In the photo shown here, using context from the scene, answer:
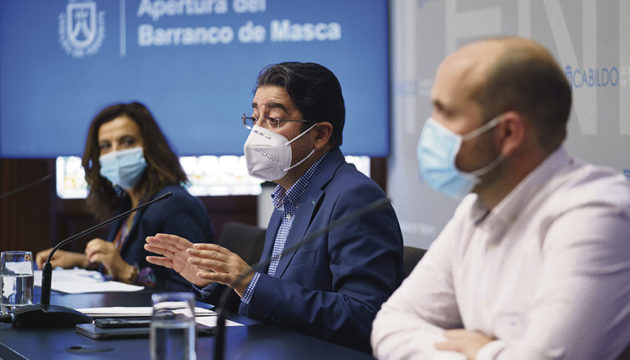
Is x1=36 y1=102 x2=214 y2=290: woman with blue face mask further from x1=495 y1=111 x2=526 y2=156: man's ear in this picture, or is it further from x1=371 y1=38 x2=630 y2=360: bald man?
x1=495 y1=111 x2=526 y2=156: man's ear

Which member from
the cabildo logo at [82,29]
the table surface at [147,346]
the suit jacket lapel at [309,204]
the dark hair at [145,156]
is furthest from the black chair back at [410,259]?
the cabildo logo at [82,29]

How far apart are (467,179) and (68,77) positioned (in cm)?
333

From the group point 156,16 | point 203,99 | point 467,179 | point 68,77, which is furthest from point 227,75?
point 467,179

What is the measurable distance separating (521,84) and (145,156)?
8.30ft

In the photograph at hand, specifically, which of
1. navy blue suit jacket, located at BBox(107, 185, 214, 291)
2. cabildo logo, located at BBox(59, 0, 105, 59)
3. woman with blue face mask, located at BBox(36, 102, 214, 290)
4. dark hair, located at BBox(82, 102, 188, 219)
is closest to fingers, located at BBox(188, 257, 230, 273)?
woman with blue face mask, located at BBox(36, 102, 214, 290)

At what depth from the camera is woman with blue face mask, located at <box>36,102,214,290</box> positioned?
11.3 feet

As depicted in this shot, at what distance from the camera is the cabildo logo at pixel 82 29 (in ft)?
14.4

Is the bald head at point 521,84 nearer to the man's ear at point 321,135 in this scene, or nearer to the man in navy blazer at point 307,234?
the man in navy blazer at point 307,234

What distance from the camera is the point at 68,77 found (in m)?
4.45

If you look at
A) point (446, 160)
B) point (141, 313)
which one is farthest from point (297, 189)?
point (446, 160)

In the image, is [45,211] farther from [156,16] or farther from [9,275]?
[9,275]

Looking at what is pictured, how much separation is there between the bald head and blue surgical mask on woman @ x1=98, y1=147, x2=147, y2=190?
243 cm

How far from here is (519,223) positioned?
1558 mm

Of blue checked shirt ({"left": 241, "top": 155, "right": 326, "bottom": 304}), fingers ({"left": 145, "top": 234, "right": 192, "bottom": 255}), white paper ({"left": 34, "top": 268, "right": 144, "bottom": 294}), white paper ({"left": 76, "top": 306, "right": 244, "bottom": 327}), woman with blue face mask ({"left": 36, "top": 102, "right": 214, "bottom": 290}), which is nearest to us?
white paper ({"left": 76, "top": 306, "right": 244, "bottom": 327})
